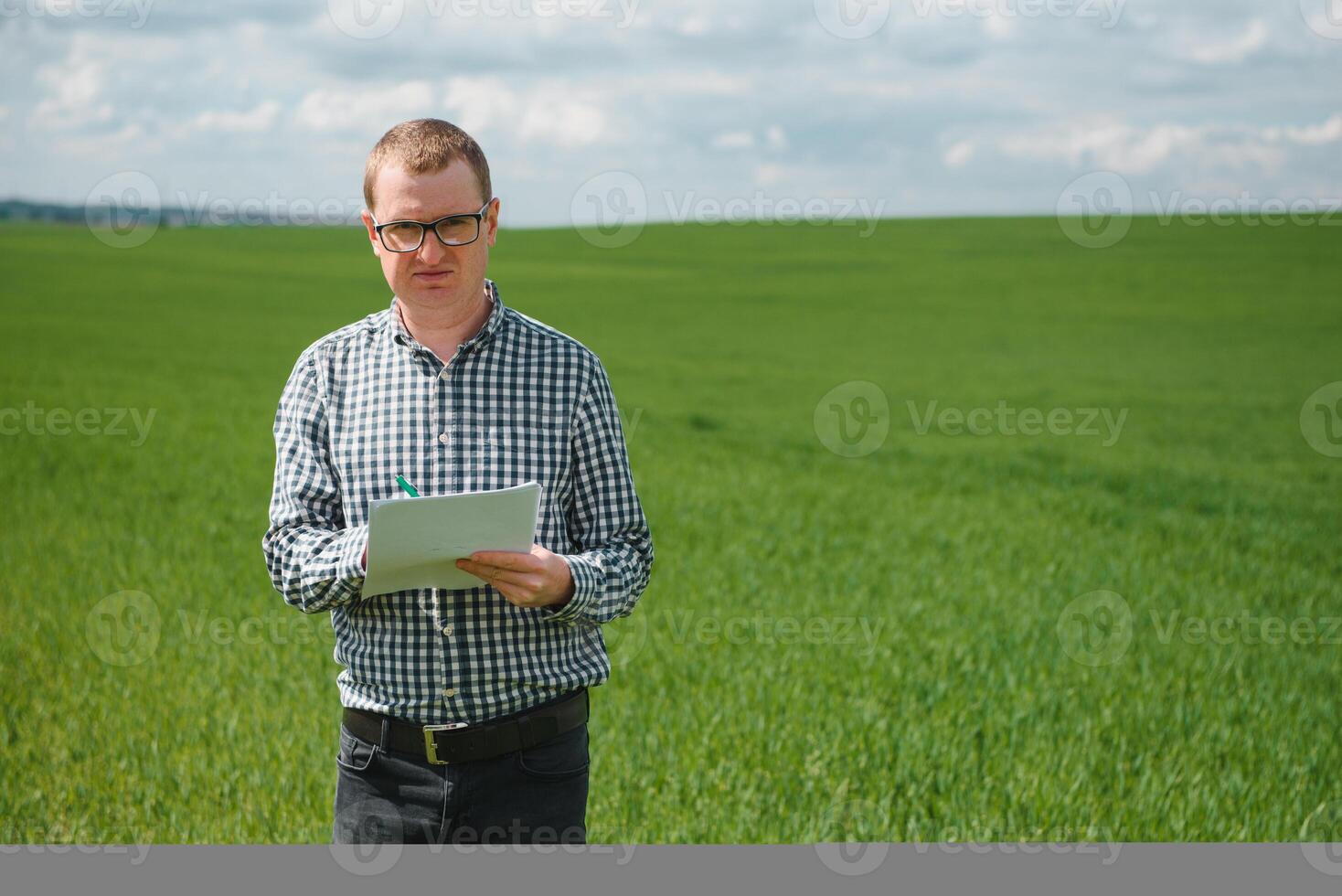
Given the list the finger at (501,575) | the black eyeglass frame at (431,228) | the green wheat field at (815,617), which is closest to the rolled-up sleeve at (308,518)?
the finger at (501,575)

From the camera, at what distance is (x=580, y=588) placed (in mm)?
2111

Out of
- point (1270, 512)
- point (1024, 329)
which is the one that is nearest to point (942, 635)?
point (1270, 512)

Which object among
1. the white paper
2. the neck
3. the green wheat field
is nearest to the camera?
the white paper

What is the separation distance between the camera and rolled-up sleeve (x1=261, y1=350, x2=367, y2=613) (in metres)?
2.08

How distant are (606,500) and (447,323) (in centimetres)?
45

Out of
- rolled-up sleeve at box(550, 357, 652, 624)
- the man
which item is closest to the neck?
the man

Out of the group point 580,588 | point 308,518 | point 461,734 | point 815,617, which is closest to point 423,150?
point 308,518

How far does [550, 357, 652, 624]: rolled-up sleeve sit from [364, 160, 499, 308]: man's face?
31cm

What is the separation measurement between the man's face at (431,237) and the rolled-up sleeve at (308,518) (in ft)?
0.88

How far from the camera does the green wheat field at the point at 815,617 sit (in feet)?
13.3

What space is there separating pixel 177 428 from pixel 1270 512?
1083 cm

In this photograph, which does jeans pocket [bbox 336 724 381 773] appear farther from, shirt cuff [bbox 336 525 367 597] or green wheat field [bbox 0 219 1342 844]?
green wheat field [bbox 0 219 1342 844]

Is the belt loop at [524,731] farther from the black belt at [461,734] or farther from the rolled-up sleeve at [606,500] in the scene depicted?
the rolled-up sleeve at [606,500]

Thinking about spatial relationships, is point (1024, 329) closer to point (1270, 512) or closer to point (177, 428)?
point (1270, 512)
